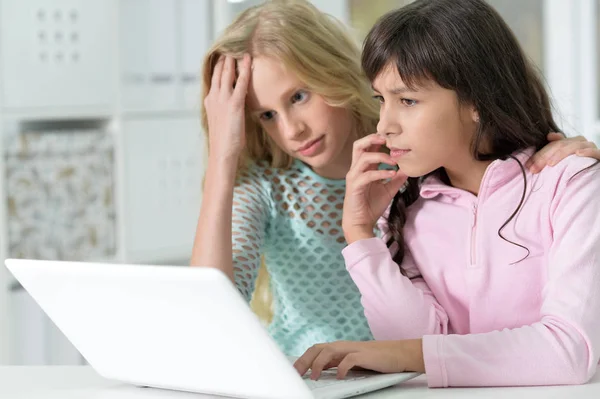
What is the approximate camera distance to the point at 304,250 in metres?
1.66

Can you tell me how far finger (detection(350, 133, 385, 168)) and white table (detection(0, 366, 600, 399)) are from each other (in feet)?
1.37

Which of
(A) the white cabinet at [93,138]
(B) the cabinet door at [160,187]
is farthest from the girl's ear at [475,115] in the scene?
(B) the cabinet door at [160,187]

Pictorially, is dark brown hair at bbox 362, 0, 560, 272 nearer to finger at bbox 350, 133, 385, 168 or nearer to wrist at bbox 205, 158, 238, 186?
finger at bbox 350, 133, 385, 168

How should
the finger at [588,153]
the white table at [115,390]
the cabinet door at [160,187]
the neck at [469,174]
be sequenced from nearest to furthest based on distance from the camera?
1. the white table at [115,390]
2. the finger at [588,153]
3. the neck at [469,174]
4. the cabinet door at [160,187]

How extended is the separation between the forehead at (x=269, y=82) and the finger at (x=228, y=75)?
38 mm

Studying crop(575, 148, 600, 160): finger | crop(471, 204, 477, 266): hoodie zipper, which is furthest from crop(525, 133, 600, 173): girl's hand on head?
crop(471, 204, 477, 266): hoodie zipper

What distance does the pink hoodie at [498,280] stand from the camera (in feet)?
3.40

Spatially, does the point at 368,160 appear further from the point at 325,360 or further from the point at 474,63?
the point at 325,360

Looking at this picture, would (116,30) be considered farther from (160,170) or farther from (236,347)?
(236,347)

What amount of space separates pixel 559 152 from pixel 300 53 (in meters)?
0.48

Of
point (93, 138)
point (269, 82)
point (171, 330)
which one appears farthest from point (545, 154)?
point (93, 138)

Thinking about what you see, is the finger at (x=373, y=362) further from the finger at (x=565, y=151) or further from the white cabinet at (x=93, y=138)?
the white cabinet at (x=93, y=138)

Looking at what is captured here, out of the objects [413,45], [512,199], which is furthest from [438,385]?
[413,45]

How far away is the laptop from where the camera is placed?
34.0 inches
